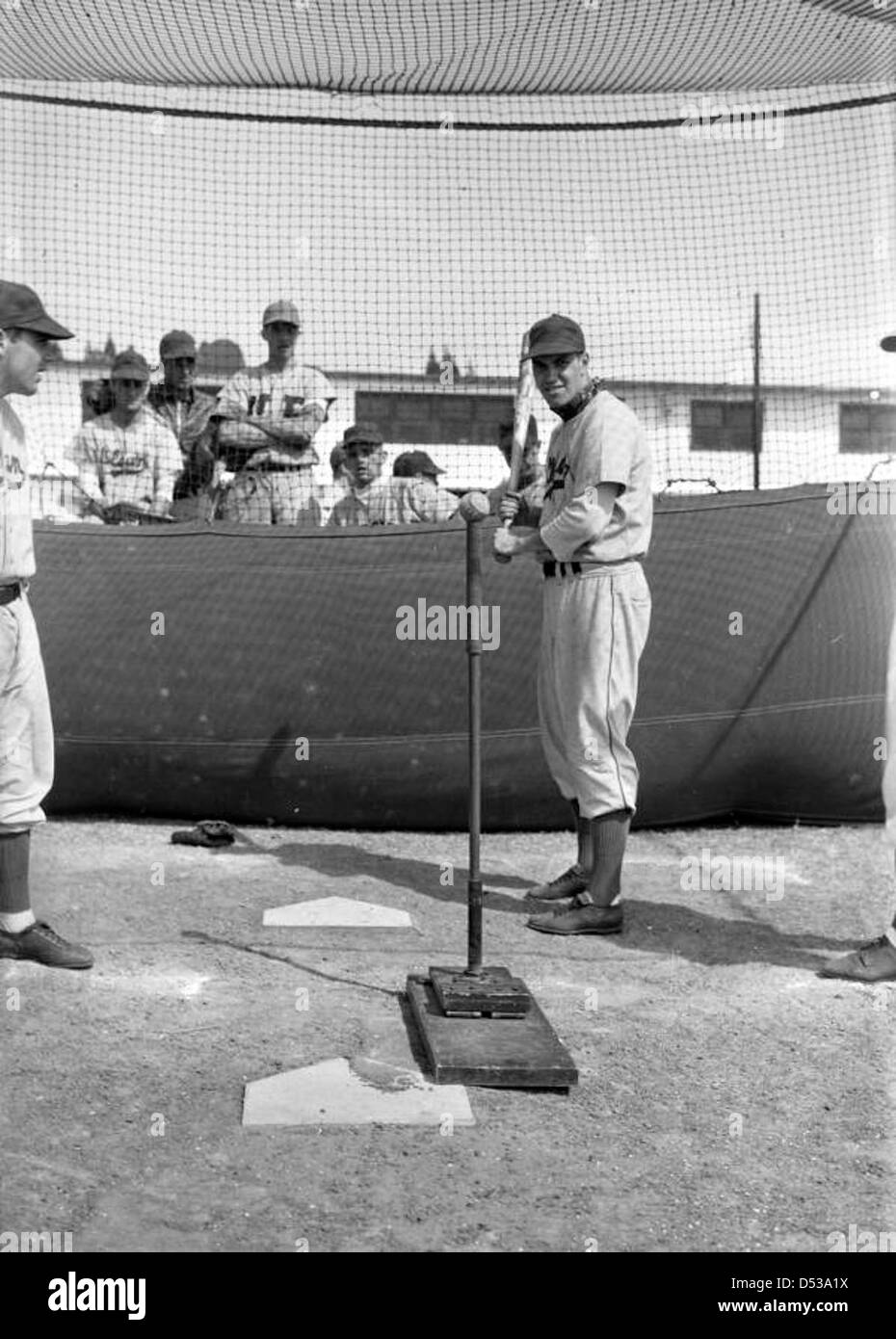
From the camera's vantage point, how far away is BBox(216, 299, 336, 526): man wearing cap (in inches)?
312

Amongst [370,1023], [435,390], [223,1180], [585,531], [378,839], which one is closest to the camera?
→ [223,1180]

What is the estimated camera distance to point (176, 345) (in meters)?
8.26

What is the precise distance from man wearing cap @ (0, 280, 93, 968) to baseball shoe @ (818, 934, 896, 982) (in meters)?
2.36

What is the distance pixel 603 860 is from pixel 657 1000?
927 mm

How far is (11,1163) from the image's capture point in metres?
3.12

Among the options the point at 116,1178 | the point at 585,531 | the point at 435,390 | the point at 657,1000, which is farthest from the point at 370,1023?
the point at 435,390

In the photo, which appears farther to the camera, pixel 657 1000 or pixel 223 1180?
pixel 657 1000

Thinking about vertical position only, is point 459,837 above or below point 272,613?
below

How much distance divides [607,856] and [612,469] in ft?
4.54

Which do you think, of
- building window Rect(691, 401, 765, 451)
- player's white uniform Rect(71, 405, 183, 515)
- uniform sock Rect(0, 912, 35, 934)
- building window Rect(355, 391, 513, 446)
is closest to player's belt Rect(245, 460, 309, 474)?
player's white uniform Rect(71, 405, 183, 515)

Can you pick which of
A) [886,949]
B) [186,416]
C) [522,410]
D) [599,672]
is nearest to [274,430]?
[186,416]

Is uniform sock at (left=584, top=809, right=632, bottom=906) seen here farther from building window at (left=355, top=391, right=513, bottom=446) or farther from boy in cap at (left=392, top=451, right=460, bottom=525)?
building window at (left=355, top=391, right=513, bottom=446)

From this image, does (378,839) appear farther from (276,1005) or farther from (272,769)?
(276,1005)

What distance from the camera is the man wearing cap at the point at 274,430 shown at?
7934 mm
